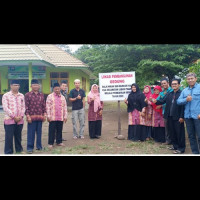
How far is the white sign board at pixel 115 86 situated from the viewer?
611 centimetres

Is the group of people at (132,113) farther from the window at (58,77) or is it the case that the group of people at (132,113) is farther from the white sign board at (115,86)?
the window at (58,77)

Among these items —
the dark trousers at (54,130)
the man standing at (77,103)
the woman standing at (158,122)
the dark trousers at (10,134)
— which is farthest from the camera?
the man standing at (77,103)

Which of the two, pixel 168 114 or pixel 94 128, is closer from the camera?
pixel 168 114

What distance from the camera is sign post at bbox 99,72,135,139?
20.1ft

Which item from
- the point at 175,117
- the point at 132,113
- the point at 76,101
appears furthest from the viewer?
the point at 76,101

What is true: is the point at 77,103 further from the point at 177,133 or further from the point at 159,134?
the point at 177,133

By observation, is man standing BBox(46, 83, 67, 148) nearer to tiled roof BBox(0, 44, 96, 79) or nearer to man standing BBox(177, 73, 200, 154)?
man standing BBox(177, 73, 200, 154)

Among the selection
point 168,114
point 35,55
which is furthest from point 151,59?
point 35,55

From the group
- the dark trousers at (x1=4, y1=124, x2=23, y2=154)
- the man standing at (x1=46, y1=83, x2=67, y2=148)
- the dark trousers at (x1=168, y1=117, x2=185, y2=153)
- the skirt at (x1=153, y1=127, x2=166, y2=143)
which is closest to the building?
the man standing at (x1=46, y1=83, x2=67, y2=148)

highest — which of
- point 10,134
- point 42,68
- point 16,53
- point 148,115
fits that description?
point 16,53

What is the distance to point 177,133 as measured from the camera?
4980mm

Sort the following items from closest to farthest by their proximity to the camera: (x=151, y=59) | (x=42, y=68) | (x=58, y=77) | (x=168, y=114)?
1. (x=168, y=114)
2. (x=151, y=59)
3. (x=42, y=68)
4. (x=58, y=77)

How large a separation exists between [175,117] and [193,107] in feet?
1.92

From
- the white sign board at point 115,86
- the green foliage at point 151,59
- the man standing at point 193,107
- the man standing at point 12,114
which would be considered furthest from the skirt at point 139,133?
the green foliage at point 151,59
